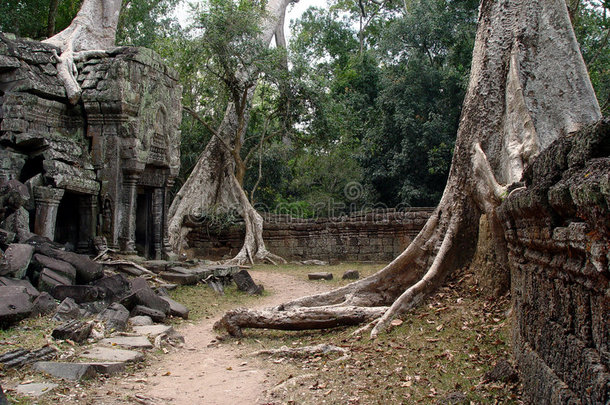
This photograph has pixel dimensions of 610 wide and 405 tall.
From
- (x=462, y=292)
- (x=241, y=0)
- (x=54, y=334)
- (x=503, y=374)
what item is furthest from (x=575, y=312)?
(x=241, y=0)

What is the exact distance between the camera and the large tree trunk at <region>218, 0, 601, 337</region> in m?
4.67

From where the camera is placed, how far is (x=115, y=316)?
527cm

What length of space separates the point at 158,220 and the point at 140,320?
4614 millimetres

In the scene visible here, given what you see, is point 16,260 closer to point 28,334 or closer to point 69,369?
point 28,334

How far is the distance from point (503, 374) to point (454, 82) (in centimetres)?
1301

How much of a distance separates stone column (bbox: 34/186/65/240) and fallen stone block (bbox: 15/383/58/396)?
4.67 m

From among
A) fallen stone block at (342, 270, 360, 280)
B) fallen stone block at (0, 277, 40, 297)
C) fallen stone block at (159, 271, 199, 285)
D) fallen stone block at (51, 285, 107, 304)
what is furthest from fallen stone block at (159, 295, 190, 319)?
fallen stone block at (342, 270, 360, 280)

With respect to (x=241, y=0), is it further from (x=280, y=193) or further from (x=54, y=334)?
(x=54, y=334)

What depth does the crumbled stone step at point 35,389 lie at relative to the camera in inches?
126

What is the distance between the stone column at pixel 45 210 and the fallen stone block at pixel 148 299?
2.13 meters

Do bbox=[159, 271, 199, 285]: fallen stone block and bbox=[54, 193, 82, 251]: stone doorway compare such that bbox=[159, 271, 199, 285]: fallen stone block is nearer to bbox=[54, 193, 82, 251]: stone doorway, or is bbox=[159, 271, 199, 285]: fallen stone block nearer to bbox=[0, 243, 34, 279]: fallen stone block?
bbox=[54, 193, 82, 251]: stone doorway

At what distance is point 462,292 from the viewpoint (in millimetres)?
4469

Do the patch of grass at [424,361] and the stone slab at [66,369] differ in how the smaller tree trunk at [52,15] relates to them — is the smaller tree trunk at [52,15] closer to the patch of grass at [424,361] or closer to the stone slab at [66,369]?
the stone slab at [66,369]

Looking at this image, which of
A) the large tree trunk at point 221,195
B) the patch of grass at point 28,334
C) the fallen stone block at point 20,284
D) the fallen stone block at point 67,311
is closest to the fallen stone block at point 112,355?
the patch of grass at point 28,334
